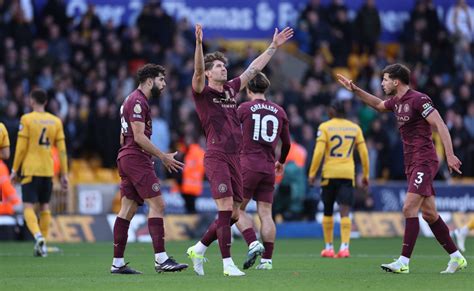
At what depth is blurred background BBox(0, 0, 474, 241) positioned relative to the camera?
27.0 metres

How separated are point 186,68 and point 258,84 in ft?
47.4

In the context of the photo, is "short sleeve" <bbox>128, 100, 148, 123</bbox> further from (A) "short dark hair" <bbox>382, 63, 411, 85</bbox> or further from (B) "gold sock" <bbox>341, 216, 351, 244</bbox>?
(B) "gold sock" <bbox>341, 216, 351, 244</bbox>

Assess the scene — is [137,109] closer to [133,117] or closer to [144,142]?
[133,117]

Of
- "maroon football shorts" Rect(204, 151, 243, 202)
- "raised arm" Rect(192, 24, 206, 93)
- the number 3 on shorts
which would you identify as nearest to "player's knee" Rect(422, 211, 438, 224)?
the number 3 on shorts

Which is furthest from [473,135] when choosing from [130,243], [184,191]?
[130,243]

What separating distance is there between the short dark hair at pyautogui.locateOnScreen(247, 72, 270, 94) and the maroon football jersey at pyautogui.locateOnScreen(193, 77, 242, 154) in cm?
171

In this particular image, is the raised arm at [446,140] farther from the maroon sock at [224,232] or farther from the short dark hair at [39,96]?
the short dark hair at [39,96]

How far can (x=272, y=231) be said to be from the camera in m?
16.1

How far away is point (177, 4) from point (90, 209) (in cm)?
758

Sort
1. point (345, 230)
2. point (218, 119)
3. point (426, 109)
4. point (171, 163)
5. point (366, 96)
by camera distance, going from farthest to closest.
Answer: point (345, 230), point (366, 96), point (426, 109), point (218, 119), point (171, 163)

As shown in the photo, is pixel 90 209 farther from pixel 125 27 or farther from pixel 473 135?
pixel 473 135

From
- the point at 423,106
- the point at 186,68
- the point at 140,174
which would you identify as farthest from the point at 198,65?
the point at 186,68

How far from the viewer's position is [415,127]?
15102 mm

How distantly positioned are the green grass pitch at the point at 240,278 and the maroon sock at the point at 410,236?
0.31 metres
